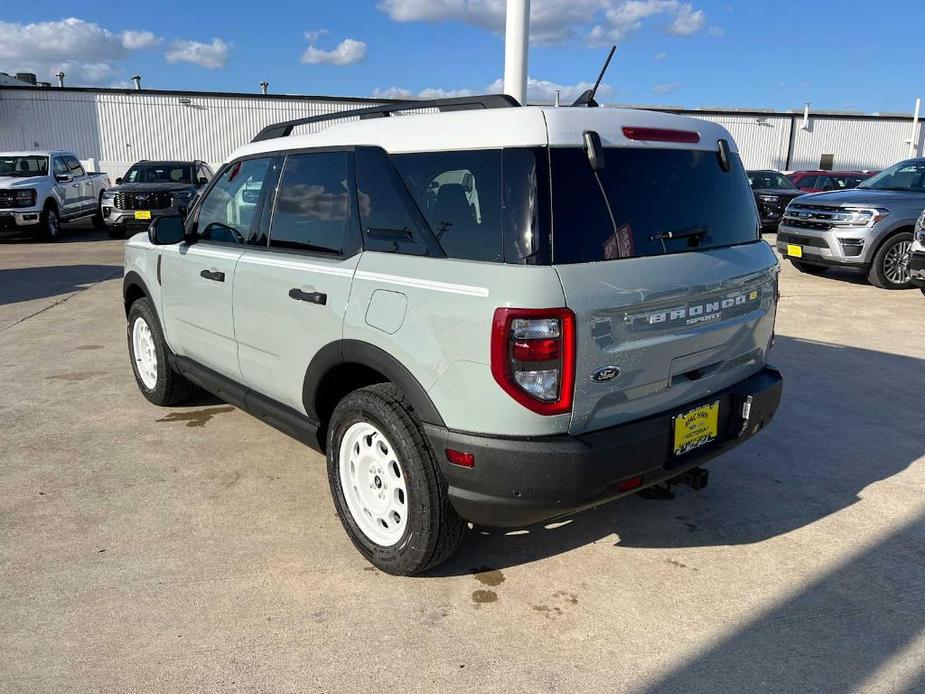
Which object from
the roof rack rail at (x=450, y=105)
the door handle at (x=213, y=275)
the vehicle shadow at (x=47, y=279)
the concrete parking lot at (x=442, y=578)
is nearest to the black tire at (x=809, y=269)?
the concrete parking lot at (x=442, y=578)

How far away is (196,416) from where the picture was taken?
491cm

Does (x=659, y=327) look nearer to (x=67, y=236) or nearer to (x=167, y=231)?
(x=167, y=231)

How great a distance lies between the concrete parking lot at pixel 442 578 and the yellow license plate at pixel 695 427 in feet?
2.01

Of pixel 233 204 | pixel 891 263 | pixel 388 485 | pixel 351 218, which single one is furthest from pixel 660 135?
pixel 891 263

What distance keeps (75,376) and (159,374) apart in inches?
55.7

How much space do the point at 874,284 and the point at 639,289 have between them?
9291 millimetres

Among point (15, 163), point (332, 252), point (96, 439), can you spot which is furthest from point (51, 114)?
point (332, 252)

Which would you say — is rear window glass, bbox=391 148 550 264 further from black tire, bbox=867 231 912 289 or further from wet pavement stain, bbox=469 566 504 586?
black tire, bbox=867 231 912 289

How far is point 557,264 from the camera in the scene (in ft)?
7.89

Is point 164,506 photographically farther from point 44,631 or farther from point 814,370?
point 814,370

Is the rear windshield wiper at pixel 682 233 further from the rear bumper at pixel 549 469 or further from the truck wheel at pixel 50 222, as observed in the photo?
the truck wheel at pixel 50 222

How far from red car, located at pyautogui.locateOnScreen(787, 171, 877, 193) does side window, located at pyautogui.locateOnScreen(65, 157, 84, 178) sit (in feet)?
59.3

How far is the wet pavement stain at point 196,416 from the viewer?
4.80 meters

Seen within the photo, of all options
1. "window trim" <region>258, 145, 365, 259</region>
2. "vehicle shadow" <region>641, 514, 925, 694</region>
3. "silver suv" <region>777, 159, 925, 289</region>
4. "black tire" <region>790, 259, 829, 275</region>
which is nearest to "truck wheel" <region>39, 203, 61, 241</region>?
"window trim" <region>258, 145, 365, 259</region>
